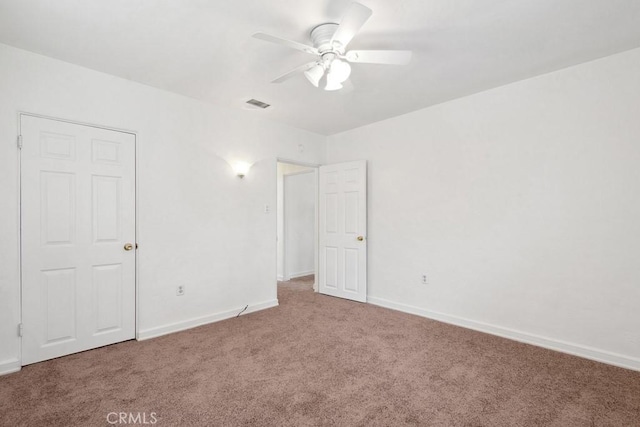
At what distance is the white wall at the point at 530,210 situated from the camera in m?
2.61

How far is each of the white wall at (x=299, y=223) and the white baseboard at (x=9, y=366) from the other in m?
3.91

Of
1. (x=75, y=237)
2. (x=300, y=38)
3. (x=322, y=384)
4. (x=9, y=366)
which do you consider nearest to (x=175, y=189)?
(x=75, y=237)

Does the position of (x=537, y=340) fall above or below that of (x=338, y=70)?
below

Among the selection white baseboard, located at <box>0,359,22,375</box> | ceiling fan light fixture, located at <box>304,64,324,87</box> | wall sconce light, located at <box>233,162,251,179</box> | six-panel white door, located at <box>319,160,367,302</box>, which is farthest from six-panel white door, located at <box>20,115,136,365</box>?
six-panel white door, located at <box>319,160,367,302</box>

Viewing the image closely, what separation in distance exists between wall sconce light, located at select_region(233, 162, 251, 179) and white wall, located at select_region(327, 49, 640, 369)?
77.2 inches

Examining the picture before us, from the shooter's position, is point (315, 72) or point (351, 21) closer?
point (351, 21)

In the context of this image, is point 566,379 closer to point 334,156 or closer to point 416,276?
point 416,276

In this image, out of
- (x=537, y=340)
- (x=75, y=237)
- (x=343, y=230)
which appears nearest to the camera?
(x=75, y=237)

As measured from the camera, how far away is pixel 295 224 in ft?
20.1

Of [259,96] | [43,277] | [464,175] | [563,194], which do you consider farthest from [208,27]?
[563,194]

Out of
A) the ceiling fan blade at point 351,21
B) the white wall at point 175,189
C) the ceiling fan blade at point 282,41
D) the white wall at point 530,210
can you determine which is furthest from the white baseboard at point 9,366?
the white wall at point 530,210

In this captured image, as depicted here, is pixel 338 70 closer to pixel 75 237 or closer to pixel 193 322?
pixel 75 237

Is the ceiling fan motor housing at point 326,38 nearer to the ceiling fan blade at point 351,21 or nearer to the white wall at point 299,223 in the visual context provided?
the ceiling fan blade at point 351,21

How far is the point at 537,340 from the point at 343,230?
8.60ft
